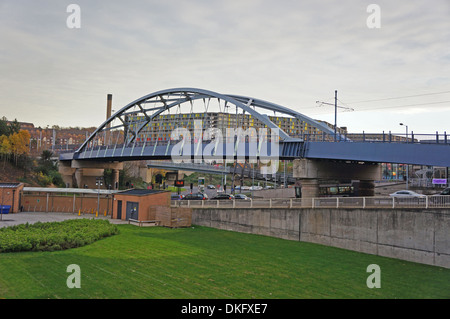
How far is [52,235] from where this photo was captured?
77.3 ft

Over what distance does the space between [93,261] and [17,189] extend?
91.9 ft

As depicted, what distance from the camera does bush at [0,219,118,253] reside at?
853 inches

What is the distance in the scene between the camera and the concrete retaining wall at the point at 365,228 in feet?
73.8

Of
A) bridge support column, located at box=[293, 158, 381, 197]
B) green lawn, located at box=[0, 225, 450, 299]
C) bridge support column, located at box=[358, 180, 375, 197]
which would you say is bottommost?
green lawn, located at box=[0, 225, 450, 299]

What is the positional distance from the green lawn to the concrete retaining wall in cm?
84

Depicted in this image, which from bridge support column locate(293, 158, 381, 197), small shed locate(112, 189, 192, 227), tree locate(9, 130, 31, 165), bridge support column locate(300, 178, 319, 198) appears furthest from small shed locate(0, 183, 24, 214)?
tree locate(9, 130, 31, 165)

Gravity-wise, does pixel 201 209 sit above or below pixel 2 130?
below

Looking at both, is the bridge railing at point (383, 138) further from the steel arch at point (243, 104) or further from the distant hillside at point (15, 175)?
the distant hillside at point (15, 175)

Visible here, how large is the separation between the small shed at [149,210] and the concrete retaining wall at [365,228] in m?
4.05

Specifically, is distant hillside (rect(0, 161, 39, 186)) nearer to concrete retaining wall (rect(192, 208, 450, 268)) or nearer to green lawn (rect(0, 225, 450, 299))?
concrete retaining wall (rect(192, 208, 450, 268))

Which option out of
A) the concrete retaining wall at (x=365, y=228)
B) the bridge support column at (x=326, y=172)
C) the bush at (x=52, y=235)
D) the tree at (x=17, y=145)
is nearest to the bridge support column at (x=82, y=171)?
the tree at (x=17, y=145)
